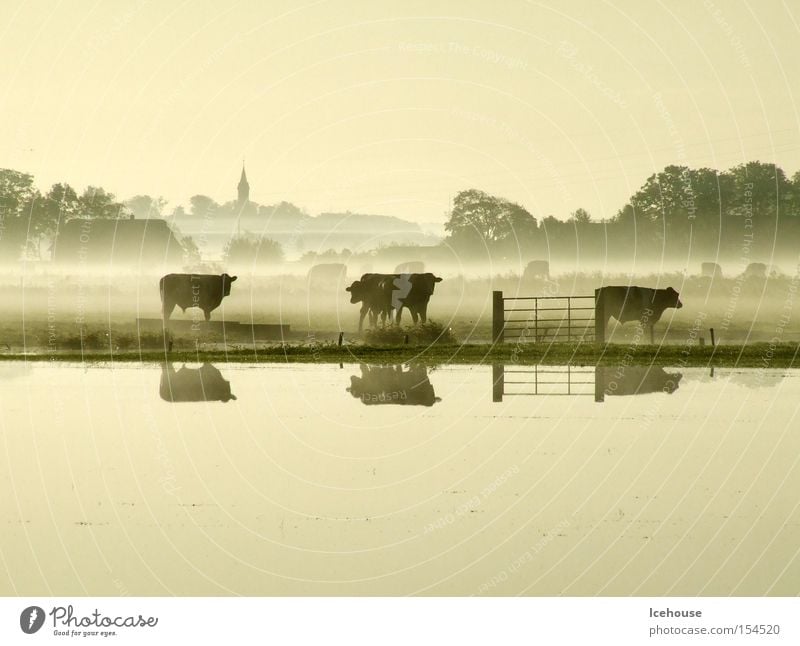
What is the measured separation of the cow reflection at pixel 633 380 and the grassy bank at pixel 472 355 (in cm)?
194

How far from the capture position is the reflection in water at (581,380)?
21703 mm

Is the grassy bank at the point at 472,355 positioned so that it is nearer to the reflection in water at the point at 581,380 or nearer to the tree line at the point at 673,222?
the reflection in water at the point at 581,380

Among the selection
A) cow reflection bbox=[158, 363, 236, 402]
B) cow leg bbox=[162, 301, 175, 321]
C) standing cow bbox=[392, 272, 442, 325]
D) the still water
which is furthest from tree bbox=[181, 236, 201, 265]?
the still water

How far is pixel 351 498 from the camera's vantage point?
12.9m

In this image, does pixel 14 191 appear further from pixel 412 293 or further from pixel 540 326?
pixel 540 326

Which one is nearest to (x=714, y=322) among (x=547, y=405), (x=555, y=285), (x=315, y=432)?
(x=555, y=285)

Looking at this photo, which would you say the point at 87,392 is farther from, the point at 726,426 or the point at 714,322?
the point at 714,322

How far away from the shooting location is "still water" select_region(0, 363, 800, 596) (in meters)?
10.5

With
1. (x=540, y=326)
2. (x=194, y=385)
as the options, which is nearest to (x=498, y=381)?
(x=194, y=385)

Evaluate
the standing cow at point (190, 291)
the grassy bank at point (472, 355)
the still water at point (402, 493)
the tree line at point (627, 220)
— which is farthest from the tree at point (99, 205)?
the still water at point (402, 493)

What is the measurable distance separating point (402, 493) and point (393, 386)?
400 inches

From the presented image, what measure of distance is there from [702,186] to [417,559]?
59.7 m

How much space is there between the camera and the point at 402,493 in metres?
12.9

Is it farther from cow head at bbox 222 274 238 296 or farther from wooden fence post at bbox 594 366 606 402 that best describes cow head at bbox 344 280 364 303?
wooden fence post at bbox 594 366 606 402
